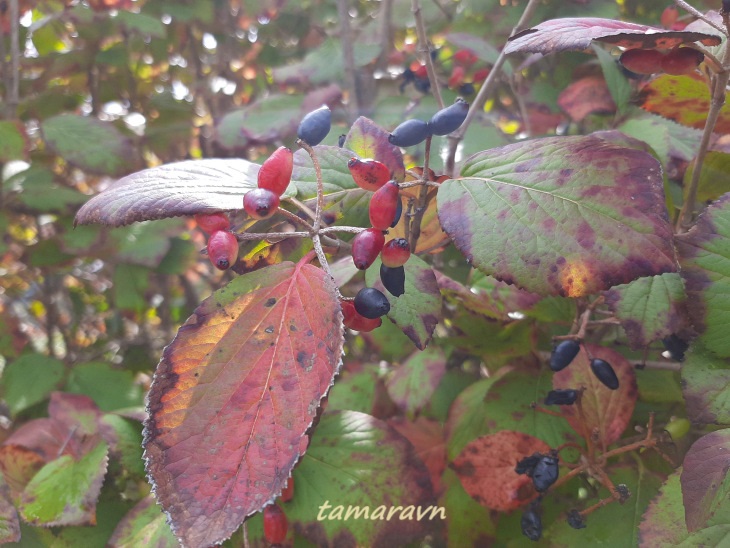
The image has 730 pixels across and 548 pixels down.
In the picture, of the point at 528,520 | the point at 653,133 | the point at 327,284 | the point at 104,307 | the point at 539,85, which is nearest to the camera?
the point at 327,284

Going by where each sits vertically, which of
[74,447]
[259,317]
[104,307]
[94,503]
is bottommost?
[104,307]

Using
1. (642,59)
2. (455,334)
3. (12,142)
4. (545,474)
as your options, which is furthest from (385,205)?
(12,142)

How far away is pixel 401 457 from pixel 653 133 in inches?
27.2

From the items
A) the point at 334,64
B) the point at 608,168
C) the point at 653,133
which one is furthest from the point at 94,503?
the point at 334,64

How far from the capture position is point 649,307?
2.29ft

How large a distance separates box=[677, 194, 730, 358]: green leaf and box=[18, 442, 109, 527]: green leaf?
2.80ft

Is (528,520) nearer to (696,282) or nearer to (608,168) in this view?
(696,282)

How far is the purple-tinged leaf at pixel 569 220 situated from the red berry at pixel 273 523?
1.47ft

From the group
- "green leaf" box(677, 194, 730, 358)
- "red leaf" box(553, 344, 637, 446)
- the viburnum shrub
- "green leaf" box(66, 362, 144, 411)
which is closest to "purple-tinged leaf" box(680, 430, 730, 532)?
the viburnum shrub

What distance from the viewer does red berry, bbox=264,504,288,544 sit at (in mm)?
762

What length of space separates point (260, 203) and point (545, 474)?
0.52 m

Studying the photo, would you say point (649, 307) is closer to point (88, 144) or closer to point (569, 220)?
point (569, 220)

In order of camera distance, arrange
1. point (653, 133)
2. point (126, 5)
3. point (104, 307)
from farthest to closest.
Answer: point (104, 307) → point (126, 5) → point (653, 133)

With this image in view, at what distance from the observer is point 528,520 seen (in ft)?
2.59
